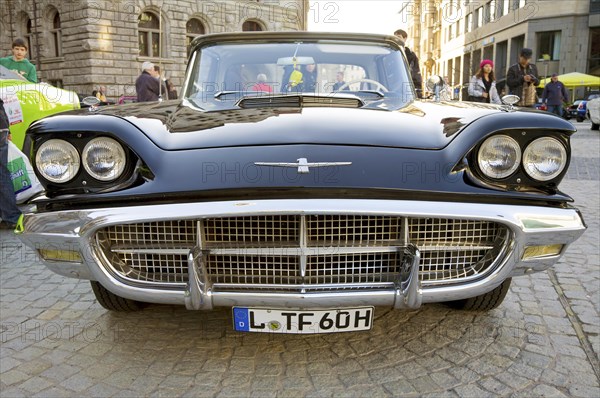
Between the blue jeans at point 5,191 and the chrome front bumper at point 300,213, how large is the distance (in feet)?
9.40

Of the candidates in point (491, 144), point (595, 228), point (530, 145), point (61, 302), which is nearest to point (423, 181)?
point (491, 144)

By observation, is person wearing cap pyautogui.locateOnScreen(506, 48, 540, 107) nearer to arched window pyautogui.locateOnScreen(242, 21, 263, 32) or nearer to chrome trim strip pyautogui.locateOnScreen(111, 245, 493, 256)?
chrome trim strip pyautogui.locateOnScreen(111, 245, 493, 256)

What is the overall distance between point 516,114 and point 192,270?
4.89 feet

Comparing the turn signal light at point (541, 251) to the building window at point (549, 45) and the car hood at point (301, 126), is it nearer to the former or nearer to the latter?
the car hood at point (301, 126)

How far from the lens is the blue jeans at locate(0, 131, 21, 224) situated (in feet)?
14.7

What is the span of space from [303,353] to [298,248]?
27.9 inches

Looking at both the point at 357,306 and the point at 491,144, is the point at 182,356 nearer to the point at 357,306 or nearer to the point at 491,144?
the point at 357,306

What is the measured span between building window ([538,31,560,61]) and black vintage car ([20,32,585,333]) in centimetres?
3863

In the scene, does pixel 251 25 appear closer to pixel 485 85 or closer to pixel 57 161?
pixel 485 85

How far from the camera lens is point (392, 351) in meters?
2.38

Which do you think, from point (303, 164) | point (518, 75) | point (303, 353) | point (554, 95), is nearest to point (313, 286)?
point (303, 164)

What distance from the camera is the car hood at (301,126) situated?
6.84 feet

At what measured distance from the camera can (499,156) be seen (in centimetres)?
209

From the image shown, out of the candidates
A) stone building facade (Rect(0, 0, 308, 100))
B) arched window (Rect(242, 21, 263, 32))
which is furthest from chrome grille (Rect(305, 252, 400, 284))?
arched window (Rect(242, 21, 263, 32))
